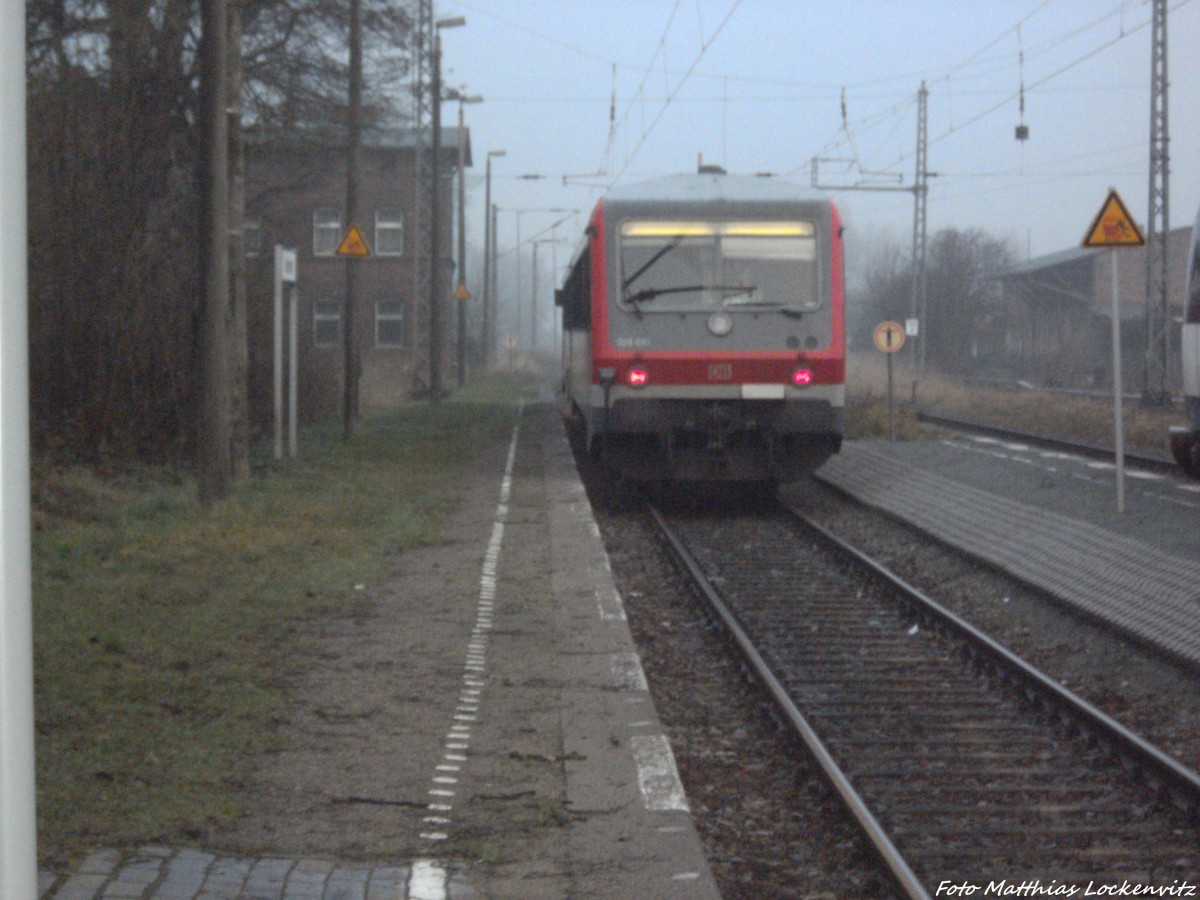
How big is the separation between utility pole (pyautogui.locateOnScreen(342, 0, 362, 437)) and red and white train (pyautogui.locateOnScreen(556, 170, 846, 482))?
7.75m

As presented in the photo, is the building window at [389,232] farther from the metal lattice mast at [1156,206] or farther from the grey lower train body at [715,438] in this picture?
the grey lower train body at [715,438]

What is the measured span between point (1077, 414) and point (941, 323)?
2330cm

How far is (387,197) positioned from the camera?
169 ft

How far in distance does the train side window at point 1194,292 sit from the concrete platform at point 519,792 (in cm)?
977

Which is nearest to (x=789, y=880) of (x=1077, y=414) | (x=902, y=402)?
(x=1077, y=414)

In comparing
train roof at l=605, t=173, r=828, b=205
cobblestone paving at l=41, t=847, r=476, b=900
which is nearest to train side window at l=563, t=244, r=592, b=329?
train roof at l=605, t=173, r=828, b=205

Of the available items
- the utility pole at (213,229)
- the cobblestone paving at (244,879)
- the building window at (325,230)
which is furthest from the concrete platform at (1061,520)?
the building window at (325,230)

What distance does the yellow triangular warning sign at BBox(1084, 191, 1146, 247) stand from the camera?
13.2 m

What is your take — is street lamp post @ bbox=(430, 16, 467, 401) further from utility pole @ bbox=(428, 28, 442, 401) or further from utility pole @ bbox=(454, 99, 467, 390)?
utility pole @ bbox=(454, 99, 467, 390)

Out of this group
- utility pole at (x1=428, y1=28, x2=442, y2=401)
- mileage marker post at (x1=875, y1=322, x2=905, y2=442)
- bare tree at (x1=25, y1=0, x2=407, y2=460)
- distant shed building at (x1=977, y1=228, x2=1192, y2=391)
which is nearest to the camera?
bare tree at (x1=25, y1=0, x2=407, y2=460)

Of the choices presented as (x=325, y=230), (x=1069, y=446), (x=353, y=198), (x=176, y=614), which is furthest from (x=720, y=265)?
(x=325, y=230)

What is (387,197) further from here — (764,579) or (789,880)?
(789,880)

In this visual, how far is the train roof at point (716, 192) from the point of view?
49.2 feet

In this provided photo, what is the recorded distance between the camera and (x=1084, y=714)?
6.79m
